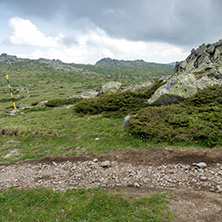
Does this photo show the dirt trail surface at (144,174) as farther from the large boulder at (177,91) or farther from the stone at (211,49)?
the stone at (211,49)

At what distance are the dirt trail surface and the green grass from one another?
21.7 inches

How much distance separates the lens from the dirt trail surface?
646 cm

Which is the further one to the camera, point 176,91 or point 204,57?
point 204,57

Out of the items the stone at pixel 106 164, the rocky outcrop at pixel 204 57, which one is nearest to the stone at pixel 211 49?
the rocky outcrop at pixel 204 57

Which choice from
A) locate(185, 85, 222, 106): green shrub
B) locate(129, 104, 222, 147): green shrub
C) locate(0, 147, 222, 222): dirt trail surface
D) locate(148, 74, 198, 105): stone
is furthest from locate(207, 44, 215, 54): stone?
locate(0, 147, 222, 222): dirt trail surface

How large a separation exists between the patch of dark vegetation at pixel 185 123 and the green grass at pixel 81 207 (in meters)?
5.14

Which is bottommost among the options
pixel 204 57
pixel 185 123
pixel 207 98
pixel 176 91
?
pixel 185 123

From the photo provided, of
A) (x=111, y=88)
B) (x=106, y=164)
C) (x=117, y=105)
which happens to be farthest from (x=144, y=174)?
(x=111, y=88)

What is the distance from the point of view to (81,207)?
699cm

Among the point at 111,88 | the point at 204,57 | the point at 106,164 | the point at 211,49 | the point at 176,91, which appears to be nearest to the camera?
the point at 106,164

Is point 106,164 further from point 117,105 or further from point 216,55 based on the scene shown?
point 216,55

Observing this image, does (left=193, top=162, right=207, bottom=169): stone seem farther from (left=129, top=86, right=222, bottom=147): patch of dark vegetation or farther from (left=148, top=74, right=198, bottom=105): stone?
(left=148, top=74, right=198, bottom=105): stone

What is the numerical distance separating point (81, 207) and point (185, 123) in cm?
915

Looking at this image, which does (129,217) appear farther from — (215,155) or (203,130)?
(203,130)
